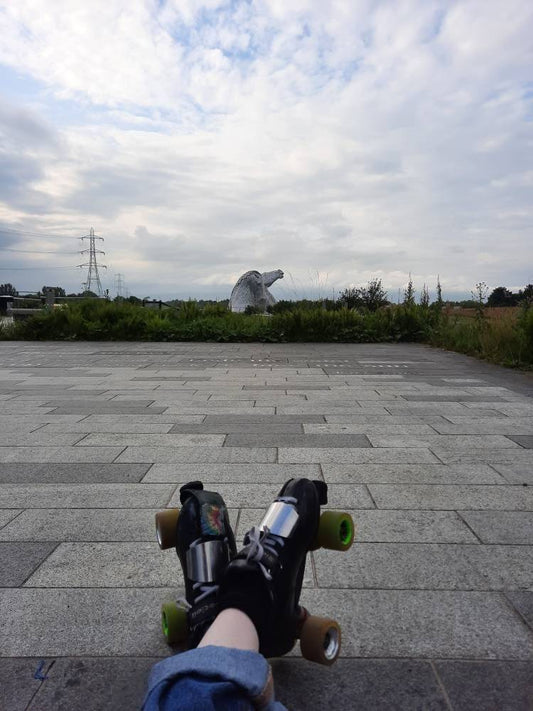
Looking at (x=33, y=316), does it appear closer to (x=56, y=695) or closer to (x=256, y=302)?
(x=56, y=695)

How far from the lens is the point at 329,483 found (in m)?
2.96

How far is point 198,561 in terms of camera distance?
1.52 meters

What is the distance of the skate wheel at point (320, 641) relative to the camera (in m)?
1.45

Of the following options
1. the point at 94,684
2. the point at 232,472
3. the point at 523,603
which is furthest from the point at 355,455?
the point at 94,684

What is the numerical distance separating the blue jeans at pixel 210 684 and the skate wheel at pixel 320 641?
13.1 inches

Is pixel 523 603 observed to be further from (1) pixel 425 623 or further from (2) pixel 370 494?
(2) pixel 370 494

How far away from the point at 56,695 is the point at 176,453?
2161 millimetres

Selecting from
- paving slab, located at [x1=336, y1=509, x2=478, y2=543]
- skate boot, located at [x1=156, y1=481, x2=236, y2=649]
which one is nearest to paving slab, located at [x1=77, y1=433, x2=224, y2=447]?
paving slab, located at [x1=336, y1=509, x2=478, y2=543]

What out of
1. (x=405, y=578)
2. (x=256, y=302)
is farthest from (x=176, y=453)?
(x=256, y=302)

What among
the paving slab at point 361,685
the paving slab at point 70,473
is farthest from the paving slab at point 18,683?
the paving slab at point 70,473

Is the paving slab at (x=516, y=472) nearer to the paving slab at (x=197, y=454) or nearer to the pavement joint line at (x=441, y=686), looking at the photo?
the paving slab at (x=197, y=454)

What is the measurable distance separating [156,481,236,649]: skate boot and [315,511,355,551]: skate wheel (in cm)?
26

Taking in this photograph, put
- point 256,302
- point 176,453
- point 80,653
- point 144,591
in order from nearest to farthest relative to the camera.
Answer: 1. point 80,653
2. point 144,591
3. point 176,453
4. point 256,302

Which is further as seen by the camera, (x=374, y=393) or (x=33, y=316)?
(x=33, y=316)
